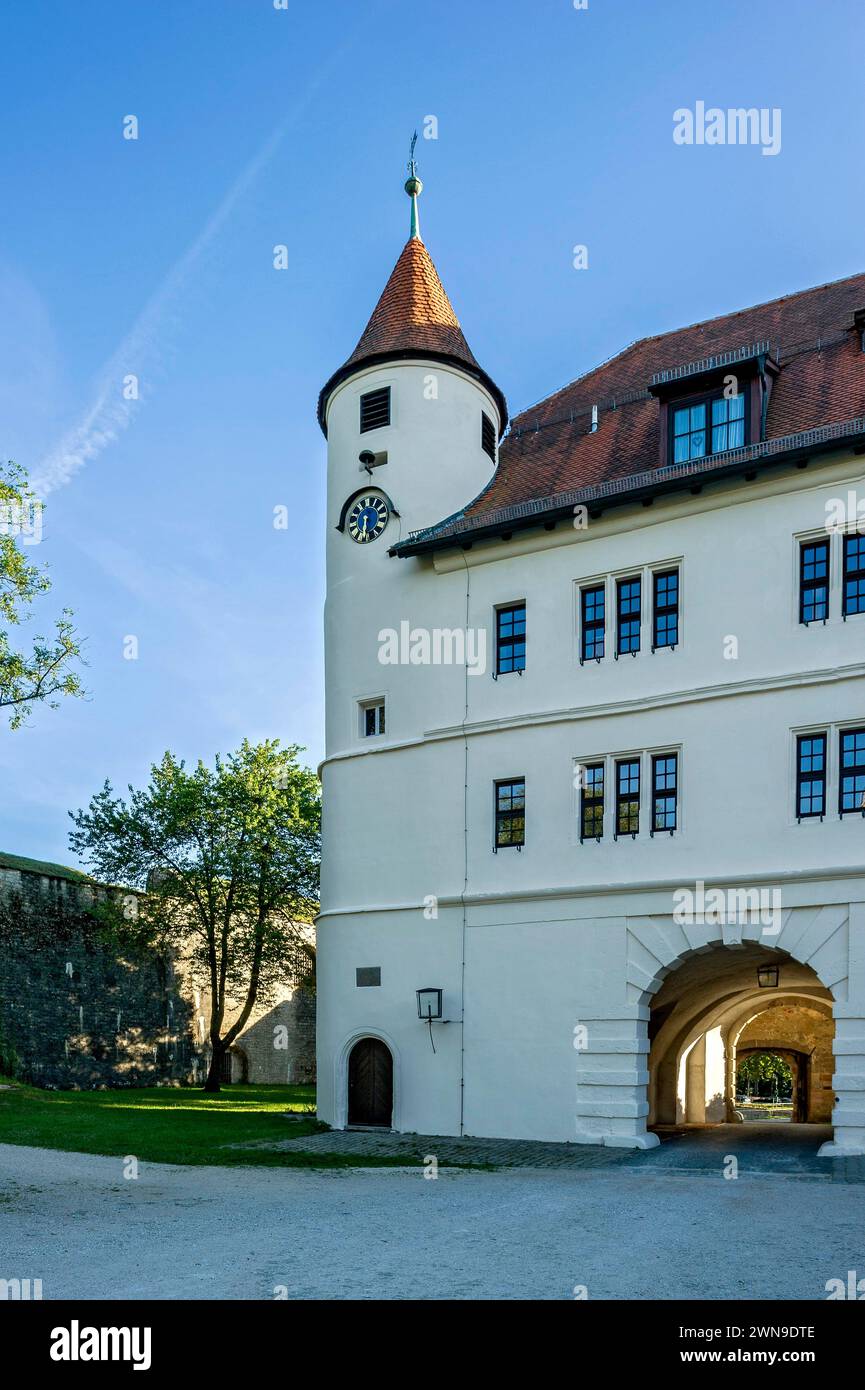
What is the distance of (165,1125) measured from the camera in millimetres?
23438

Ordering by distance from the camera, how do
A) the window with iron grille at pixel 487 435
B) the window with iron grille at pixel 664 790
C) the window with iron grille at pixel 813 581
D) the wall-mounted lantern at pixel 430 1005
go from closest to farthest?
1. the window with iron grille at pixel 813 581
2. the window with iron grille at pixel 664 790
3. the wall-mounted lantern at pixel 430 1005
4. the window with iron grille at pixel 487 435

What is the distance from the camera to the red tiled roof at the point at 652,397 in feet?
74.5

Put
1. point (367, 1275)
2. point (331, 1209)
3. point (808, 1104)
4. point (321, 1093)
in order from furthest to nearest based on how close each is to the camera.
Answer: point (808, 1104), point (321, 1093), point (331, 1209), point (367, 1275)

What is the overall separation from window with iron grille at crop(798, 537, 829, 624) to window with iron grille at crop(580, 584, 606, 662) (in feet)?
12.0

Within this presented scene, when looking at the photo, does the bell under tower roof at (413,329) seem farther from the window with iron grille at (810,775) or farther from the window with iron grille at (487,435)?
the window with iron grille at (810,775)

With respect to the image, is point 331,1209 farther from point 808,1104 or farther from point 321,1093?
point 808,1104

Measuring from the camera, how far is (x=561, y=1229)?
11.7 m

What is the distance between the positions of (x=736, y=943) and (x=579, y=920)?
2753 millimetres

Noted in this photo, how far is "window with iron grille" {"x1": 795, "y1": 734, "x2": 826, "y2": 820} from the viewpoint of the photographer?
20141 millimetres

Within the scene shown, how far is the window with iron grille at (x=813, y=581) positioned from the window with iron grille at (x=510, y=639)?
532 cm

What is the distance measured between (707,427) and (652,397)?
2.69m

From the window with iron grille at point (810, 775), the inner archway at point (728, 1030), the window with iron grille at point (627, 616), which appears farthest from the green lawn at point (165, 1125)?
the window with iron grille at point (627, 616)

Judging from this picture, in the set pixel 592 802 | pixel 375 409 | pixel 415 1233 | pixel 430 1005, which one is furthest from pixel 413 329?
pixel 415 1233

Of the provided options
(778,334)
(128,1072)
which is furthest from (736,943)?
(128,1072)
